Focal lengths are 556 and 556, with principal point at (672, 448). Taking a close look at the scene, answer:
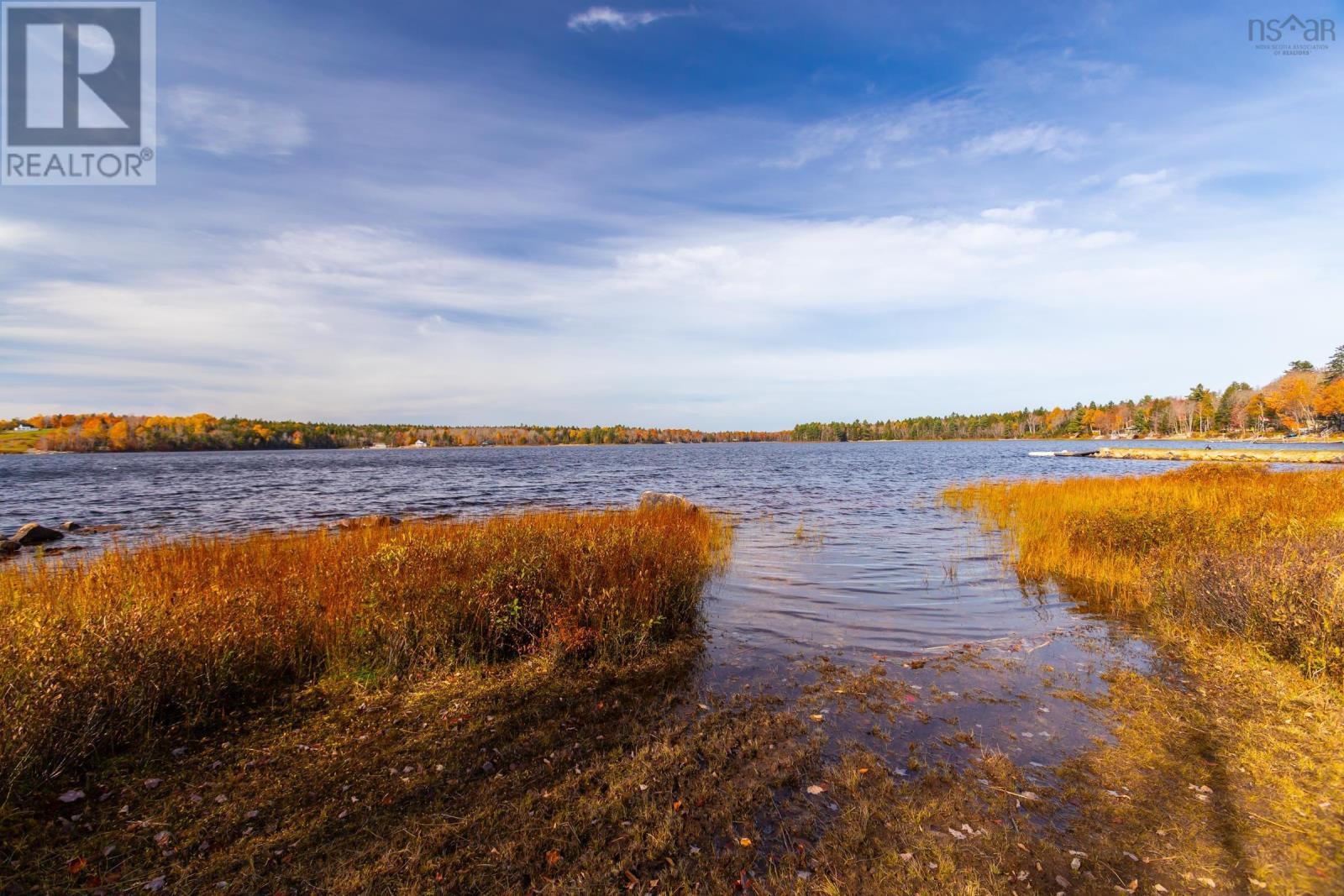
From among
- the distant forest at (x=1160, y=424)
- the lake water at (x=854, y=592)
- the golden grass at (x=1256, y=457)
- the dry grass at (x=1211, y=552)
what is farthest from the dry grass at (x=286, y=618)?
the distant forest at (x=1160, y=424)

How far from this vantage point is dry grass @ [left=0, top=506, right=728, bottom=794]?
530cm

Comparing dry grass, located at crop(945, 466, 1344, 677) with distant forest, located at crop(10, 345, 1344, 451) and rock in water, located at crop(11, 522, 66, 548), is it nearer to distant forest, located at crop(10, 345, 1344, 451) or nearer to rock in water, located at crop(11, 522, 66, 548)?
rock in water, located at crop(11, 522, 66, 548)

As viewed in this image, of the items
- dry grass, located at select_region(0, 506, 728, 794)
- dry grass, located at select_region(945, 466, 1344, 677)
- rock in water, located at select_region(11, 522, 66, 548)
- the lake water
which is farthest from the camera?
rock in water, located at select_region(11, 522, 66, 548)

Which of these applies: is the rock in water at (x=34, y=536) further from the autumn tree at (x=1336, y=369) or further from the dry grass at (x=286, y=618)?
→ the autumn tree at (x=1336, y=369)

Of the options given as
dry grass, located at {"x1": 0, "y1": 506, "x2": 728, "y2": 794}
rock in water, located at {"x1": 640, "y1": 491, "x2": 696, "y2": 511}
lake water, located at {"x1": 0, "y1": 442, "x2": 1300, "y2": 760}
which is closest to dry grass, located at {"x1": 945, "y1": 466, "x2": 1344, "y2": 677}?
lake water, located at {"x1": 0, "y1": 442, "x2": 1300, "y2": 760}

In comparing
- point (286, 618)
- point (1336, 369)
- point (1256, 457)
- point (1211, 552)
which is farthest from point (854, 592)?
point (1336, 369)

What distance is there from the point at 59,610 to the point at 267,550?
5.12 meters

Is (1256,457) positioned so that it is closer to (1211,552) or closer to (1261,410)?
(1211,552)

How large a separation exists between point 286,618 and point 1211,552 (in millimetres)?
15476

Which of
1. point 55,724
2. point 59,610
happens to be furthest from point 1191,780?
point 59,610

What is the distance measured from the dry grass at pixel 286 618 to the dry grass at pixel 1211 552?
8.19 meters

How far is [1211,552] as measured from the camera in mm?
10211

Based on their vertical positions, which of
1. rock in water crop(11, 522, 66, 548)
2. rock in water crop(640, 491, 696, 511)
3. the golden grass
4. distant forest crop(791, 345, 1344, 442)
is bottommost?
rock in water crop(11, 522, 66, 548)

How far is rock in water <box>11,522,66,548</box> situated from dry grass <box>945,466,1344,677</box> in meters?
31.5
